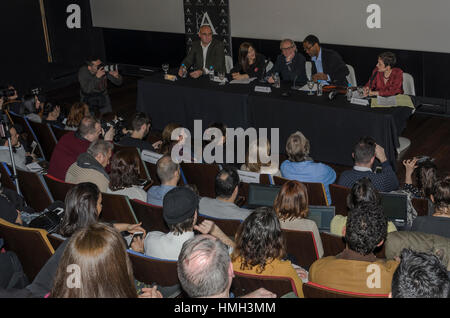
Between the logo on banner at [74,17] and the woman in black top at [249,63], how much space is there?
14.8 feet

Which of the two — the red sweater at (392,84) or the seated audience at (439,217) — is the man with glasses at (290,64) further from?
the seated audience at (439,217)

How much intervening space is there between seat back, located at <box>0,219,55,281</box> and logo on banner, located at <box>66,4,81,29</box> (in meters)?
7.67

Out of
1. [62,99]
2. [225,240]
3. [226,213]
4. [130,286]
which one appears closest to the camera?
[130,286]

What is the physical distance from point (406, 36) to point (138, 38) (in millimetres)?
5123

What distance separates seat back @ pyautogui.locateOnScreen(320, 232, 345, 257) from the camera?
11.4 ft

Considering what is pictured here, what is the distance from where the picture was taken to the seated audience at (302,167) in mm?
4629

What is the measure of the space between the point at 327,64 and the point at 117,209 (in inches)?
154

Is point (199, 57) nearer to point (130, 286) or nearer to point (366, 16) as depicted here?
point (366, 16)

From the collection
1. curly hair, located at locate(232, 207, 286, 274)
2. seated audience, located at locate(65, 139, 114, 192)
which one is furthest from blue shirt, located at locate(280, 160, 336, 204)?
curly hair, located at locate(232, 207, 286, 274)

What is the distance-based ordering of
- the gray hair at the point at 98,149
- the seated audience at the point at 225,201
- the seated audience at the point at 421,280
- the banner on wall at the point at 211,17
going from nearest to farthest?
the seated audience at the point at 421,280
the seated audience at the point at 225,201
the gray hair at the point at 98,149
the banner on wall at the point at 211,17

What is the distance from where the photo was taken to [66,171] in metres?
4.92

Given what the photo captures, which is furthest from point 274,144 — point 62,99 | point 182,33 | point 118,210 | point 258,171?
point 62,99

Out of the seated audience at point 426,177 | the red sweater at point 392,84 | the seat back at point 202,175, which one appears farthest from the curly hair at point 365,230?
the red sweater at point 392,84

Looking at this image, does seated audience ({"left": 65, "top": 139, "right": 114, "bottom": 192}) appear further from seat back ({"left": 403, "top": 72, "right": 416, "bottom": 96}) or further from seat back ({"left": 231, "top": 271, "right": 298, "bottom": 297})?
seat back ({"left": 403, "top": 72, "right": 416, "bottom": 96})
